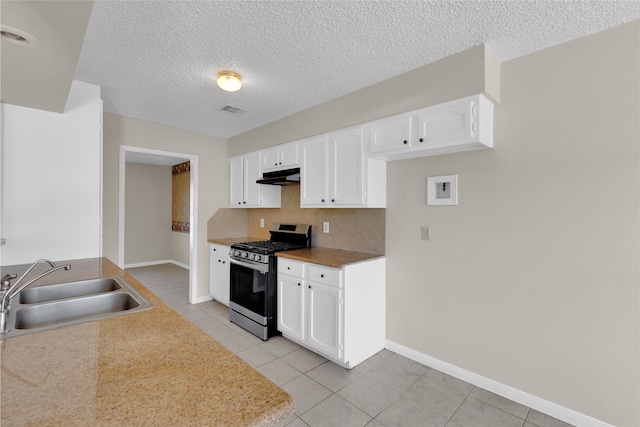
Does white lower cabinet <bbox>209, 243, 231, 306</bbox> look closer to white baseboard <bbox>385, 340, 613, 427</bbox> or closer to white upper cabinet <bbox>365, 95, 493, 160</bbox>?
white baseboard <bbox>385, 340, 613, 427</bbox>

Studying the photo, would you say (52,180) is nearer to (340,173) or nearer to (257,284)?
(257,284)

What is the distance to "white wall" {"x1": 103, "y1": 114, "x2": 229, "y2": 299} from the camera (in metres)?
3.35

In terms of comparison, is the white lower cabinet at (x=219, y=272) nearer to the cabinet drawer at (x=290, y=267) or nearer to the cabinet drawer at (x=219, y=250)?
the cabinet drawer at (x=219, y=250)

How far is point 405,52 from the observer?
211cm

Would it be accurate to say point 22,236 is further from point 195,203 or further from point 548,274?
point 548,274

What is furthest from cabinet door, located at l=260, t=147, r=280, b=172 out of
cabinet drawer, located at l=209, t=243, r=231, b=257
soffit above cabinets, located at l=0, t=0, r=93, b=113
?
soffit above cabinets, located at l=0, t=0, r=93, b=113

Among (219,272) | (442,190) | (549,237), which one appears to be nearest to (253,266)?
(219,272)

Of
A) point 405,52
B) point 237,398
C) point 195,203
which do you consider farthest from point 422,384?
point 195,203

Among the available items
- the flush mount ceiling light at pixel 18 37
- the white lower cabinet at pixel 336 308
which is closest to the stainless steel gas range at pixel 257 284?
the white lower cabinet at pixel 336 308

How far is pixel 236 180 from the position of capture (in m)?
4.38

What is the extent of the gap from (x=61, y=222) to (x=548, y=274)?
3701 millimetres

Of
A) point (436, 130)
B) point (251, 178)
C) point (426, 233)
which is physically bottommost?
point (426, 233)

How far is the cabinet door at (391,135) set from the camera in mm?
2381

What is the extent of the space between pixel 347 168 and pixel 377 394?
74.5 inches
